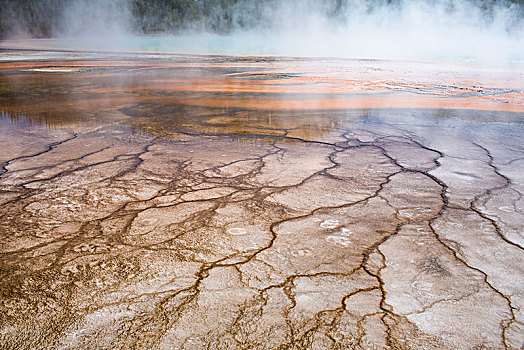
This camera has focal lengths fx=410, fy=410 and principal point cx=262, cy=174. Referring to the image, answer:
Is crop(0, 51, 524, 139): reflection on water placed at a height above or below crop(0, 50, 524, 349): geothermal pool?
above

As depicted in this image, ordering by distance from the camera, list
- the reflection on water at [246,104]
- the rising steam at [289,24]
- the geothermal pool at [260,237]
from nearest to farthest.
Answer: the geothermal pool at [260,237] → the reflection on water at [246,104] → the rising steam at [289,24]

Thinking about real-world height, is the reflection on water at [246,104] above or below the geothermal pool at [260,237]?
above

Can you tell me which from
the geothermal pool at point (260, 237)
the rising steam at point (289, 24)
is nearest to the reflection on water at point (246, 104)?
the geothermal pool at point (260, 237)

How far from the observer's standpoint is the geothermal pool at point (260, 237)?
1206 millimetres

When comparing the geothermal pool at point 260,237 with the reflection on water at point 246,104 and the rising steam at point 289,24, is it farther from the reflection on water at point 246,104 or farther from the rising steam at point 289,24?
the rising steam at point 289,24

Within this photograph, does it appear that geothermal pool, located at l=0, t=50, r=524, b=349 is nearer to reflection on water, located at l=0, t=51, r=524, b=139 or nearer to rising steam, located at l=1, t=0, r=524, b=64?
reflection on water, located at l=0, t=51, r=524, b=139

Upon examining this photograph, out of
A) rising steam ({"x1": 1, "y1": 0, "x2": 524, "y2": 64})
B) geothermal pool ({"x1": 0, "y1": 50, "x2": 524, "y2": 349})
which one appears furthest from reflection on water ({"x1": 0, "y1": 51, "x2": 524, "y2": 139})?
rising steam ({"x1": 1, "y1": 0, "x2": 524, "y2": 64})

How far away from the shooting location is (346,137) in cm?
353

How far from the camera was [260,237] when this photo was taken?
174 cm

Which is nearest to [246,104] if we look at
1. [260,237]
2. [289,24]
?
[260,237]

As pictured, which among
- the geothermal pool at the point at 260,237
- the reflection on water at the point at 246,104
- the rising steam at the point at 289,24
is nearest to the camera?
the geothermal pool at the point at 260,237

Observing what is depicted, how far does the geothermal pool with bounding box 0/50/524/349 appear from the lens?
121 centimetres

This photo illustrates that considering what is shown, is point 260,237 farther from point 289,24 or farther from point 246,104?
point 289,24

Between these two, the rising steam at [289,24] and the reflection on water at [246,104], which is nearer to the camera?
the reflection on water at [246,104]
